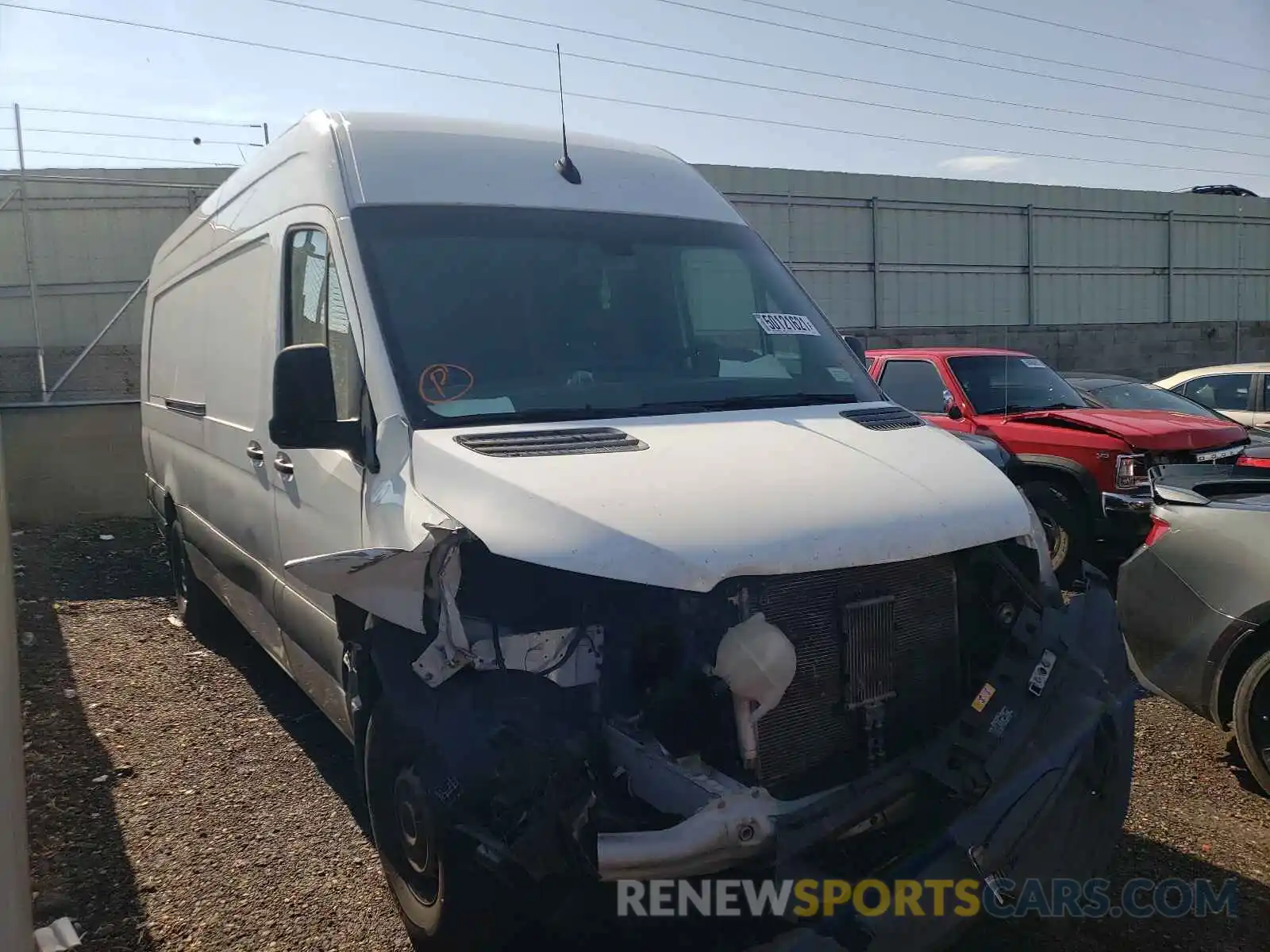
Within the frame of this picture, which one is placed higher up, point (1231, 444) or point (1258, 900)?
point (1231, 444)

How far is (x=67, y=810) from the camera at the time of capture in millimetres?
4441

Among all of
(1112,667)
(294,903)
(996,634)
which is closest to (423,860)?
(294,903)

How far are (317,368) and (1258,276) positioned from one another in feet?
86.3

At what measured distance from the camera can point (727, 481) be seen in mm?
2941

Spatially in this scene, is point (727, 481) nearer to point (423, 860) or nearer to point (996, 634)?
point (996, 634)

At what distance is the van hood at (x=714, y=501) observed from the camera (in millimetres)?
2682

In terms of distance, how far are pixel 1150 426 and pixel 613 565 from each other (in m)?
6.92

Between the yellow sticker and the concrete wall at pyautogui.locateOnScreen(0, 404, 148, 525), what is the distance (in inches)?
383

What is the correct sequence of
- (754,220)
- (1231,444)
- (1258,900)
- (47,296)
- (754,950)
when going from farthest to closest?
(754,220), (47,296), (1231,444), (1258,900), (754,950)

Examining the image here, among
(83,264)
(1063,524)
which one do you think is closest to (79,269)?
(83,264)

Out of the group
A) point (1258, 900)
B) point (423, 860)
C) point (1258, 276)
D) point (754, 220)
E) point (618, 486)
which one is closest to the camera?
point (618, 486)

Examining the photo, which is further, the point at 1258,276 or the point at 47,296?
the point at 1258,276

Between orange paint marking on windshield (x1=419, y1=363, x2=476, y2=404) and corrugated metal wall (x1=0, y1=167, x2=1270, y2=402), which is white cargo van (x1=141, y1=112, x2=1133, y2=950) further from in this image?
corrugated metal wall (x1=0, y1=167, x2=1270, y2=402)

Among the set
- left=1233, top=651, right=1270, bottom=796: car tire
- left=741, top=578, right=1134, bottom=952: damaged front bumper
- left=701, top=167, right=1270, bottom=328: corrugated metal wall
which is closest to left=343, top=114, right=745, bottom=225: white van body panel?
left=741, top=578, right=1134, bottom=952: damaged front bumper
